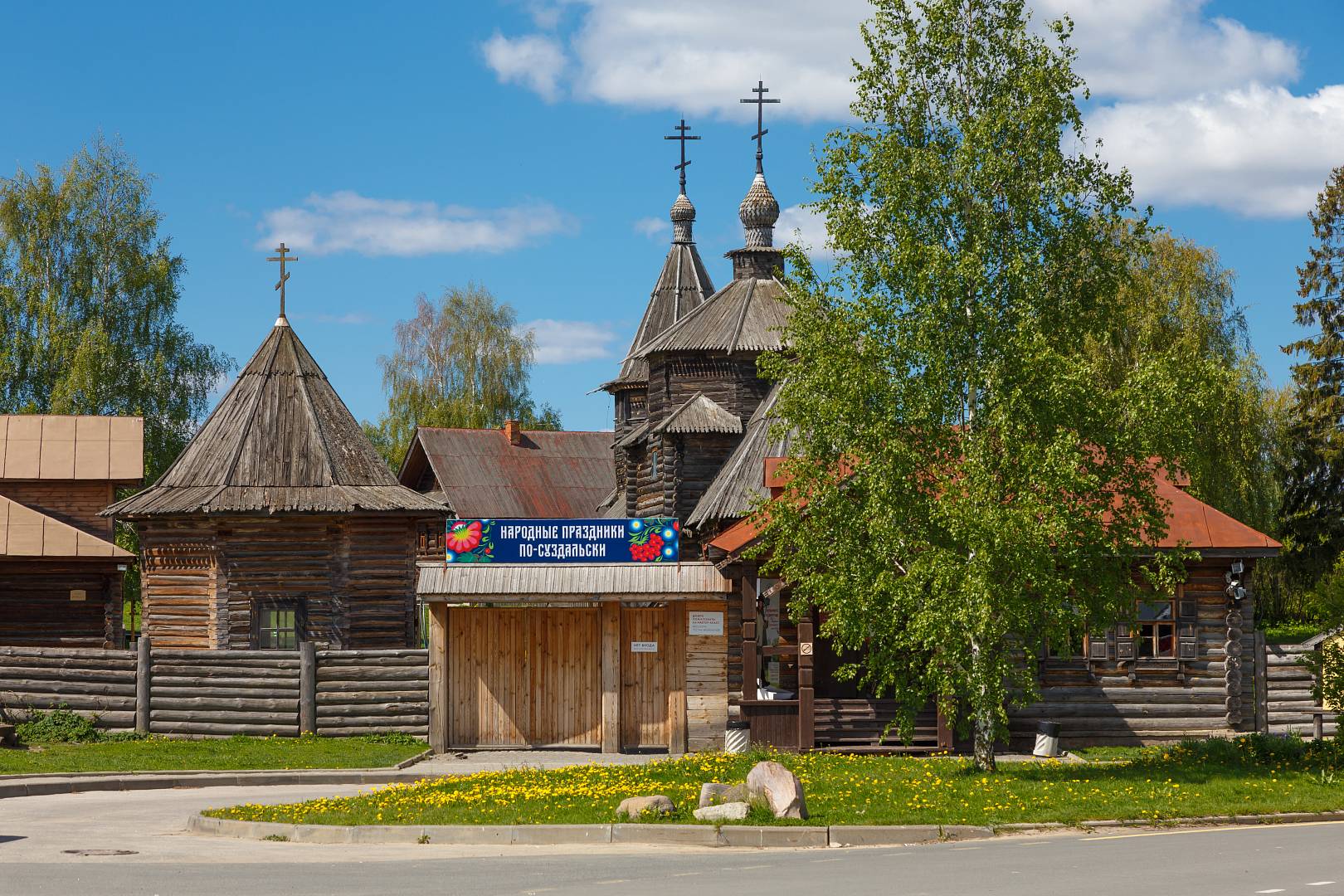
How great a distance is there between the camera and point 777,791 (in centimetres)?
1598

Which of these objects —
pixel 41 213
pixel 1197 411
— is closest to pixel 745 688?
pixel 1197 411

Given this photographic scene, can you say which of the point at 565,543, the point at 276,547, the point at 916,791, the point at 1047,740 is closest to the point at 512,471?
the point at 276,547

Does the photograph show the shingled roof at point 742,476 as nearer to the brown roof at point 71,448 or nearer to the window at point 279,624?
the window at point 279,624

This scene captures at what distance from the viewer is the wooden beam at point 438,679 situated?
25531mm

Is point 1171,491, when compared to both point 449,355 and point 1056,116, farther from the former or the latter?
point 449,355

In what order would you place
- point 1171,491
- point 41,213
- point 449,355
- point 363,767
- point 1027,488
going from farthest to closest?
1. point 449,355
2. point 41,213
3. point 1171,491
4. point 363,767
5. point 1027,488

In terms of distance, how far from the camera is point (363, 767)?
23.4 metres

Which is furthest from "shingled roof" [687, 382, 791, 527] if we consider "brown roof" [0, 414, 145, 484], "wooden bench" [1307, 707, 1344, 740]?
"brown roof" [0, 414, 145, 484]

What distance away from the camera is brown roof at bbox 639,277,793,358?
40531 mm

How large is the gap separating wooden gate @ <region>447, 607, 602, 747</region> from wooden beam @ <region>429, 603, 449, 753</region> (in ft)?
0.53

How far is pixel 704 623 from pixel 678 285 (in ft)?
102

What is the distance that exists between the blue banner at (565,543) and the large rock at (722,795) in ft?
30.5

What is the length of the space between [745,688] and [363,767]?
634cm

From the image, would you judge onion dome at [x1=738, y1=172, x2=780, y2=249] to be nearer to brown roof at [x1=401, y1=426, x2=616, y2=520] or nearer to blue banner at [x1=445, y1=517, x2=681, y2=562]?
brown roof at [x1=401, y1=426, x2=616, y2=520]
